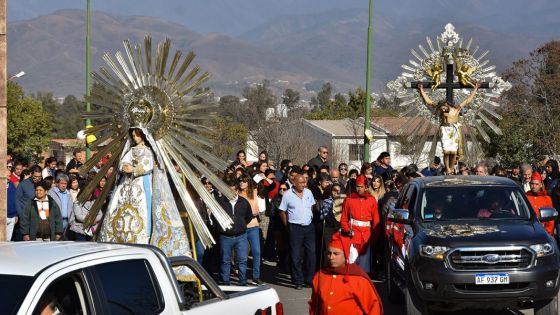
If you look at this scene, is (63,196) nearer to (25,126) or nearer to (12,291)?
(12,291)

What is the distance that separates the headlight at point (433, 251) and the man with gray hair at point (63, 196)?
6310 mm

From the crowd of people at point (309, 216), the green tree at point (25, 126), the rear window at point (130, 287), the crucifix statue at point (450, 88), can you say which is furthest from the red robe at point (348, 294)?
the green tree at point (25, 126)

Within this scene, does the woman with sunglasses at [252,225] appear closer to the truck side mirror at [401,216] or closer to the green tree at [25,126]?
the truck side mirror at [401,216]

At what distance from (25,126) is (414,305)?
2360 inches

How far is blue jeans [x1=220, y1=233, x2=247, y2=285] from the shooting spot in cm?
1507

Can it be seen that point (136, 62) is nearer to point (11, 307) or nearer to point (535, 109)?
point (11, 307)

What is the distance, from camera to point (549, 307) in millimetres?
12234

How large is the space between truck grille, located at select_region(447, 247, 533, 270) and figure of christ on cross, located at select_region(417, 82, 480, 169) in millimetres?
7972

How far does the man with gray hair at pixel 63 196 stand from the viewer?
655 inches

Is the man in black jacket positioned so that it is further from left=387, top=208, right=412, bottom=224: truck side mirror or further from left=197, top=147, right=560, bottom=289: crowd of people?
left=387, top=208, right=412, bottom=224: truck side mirror

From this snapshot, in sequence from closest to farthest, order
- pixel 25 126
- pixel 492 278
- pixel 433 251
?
pixel 492 278 → pixel 433 251 → pixel 25 126

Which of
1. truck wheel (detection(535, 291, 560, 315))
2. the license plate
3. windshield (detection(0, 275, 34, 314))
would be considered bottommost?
truck wheel (detection(535, 291, 560, 315))

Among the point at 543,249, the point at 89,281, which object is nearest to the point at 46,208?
the point at 543,249

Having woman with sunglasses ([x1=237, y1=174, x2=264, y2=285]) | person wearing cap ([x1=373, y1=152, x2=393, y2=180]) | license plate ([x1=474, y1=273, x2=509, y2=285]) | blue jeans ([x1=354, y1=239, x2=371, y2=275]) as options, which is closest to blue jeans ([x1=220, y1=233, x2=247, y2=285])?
woman with sunglasses ([x1=237, y1=174, x2=264, y2=285])
